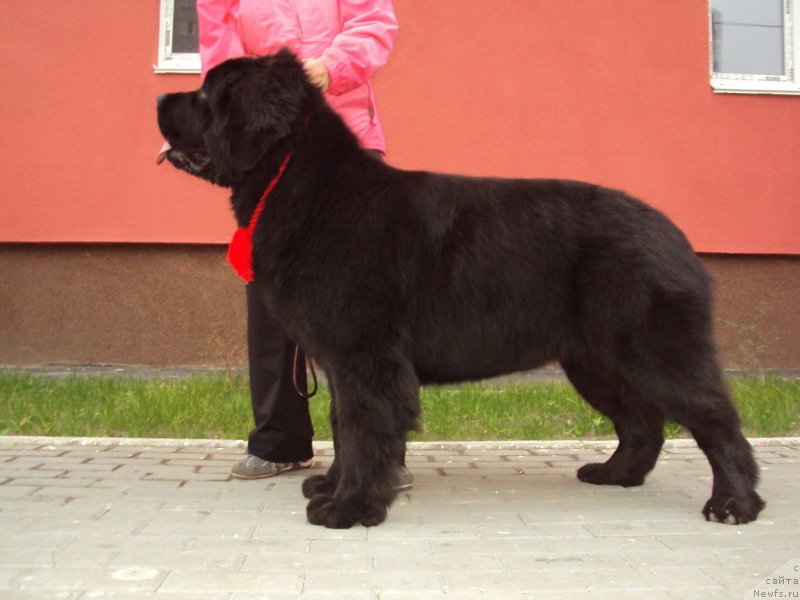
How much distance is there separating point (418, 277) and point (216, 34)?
159 cm

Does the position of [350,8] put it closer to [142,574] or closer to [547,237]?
[547,237]

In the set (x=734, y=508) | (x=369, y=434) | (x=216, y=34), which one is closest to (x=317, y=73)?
(x=216, y=34)

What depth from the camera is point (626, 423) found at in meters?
4.01

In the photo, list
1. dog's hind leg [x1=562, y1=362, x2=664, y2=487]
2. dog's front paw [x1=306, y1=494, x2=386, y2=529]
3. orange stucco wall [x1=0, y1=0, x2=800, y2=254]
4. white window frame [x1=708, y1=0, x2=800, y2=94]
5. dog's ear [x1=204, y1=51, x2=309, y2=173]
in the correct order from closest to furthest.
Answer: dog's front paw [x1=306, y1=494, x2=386, y2=529] < dog's ear [x1=204, y1=51, x2=309, y2=173] < dog's hind leg [x1=562, y1=362, x2=664, y2=487] < orange stucco wall [x1=0, y1=0, x2=800, y2=254] < white window frame [x1=708, y1=0, x2=800, y2=94]

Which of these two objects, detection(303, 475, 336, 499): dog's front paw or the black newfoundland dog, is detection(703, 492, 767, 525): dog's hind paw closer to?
the black newfoundland dog

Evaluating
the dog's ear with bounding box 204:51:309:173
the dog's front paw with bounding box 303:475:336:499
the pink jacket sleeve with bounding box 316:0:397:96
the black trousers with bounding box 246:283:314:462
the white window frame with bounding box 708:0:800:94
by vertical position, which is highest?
the white window frame with bounding box 708:0:800:94

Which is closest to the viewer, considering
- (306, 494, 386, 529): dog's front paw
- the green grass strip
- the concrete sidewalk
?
the concrete sidewalk

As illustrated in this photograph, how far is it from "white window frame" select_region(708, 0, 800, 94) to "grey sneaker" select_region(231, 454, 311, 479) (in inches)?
246

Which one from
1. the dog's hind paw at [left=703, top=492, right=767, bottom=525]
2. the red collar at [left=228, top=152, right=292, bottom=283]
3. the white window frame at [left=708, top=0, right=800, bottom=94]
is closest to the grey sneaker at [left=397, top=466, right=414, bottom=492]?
the red collar at [left=228, top=152, right=292, bottom=283]

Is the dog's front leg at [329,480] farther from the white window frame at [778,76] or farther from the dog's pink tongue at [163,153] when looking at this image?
the white window frame at [778,76]

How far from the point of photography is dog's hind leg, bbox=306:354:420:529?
326 centimetres

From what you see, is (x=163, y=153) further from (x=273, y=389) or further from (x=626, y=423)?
(x=626, y=423)

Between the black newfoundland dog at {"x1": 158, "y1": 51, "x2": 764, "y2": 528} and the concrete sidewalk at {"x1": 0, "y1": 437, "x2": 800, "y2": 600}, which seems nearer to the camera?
the concrete sidewalk at {"x1": 0, "y1": 437, "x2": 800, "y2": 600}

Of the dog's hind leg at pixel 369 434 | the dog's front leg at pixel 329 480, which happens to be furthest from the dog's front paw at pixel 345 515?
the dog's front leg at pixel 329 480
